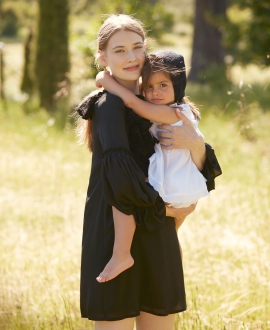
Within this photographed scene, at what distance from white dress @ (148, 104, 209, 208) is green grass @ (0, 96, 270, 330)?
86 centimetres

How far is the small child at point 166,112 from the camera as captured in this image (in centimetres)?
229

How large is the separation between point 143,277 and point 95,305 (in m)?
0.24

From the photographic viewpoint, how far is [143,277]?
2.36m

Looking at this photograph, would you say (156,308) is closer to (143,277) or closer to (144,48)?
(143,277)

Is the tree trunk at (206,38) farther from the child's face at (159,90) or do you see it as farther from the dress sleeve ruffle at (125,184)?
the dress sleeve ruffle at (125,184)

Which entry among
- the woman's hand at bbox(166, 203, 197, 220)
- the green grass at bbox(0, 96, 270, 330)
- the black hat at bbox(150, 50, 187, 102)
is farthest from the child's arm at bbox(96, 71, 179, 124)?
the green grass at bbox(0, 96, 270, 330)

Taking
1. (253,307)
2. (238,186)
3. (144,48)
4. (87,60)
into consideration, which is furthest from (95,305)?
(87,60)

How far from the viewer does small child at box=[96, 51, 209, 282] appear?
7.53 ft

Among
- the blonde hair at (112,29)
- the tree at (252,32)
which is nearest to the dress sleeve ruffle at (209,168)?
the blonde hair at (112,29)

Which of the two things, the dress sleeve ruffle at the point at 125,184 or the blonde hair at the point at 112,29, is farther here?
the blonde hair at the point at 112,29

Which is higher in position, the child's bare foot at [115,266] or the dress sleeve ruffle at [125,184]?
the dress sleeve ruffle at [125,184]

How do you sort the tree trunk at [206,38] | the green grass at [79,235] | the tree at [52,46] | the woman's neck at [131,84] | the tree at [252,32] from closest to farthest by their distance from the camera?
1. the woman's neck at [131,84]
2. the green grass at [79,235]
3. the tree at [252,32]
4. the tree at [52,46]
5. the tree trunk at [206,38]

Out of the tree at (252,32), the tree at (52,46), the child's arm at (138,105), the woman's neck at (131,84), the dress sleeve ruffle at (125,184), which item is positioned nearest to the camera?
the dress sleeve ruffle at (125,184)

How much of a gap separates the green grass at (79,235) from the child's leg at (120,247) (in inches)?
35.7
